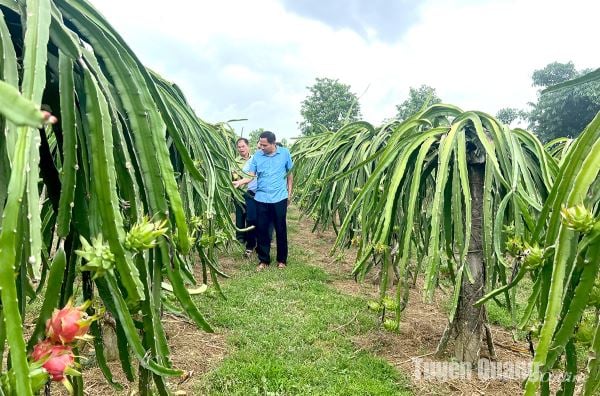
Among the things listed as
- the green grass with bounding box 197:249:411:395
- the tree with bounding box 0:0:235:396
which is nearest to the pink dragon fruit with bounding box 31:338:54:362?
the tree with bounding box 0:0:235:396

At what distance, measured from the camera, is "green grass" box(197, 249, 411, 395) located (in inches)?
86.2

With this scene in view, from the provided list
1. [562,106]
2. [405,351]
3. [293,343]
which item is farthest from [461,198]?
[562,106]

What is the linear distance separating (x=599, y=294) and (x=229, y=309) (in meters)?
2.60

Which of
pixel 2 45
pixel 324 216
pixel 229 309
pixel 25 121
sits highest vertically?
pixel 2 45

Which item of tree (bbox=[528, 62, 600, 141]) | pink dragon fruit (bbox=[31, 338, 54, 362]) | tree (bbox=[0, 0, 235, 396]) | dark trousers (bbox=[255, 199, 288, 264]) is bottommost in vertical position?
dark trousers (bbox=[255, 199, 288, 264])

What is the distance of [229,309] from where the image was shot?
3.23 meters

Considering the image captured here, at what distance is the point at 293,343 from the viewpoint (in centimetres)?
270

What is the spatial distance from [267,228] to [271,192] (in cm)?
37

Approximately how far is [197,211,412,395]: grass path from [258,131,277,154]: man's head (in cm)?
127

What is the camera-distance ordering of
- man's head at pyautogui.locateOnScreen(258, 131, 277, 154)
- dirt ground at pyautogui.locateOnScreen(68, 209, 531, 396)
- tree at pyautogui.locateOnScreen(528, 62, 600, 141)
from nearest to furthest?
dirt ground at pyautogui.locateOnScreen(68, 209, 531, 396)
man's head at pyautogui.locateOnScreen(258, 131, 277, 154)
tree at pyautogui.locateOnScreen(528, 62, 600, 141)

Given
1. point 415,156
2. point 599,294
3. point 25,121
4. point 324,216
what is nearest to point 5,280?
point 25,121

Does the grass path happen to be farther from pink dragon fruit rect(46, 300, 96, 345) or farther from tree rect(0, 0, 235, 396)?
pink dragon fruit rect(46, 300, 96, 345)

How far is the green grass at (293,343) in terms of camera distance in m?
2.19

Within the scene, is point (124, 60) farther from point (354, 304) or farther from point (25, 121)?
point (354, 304)
